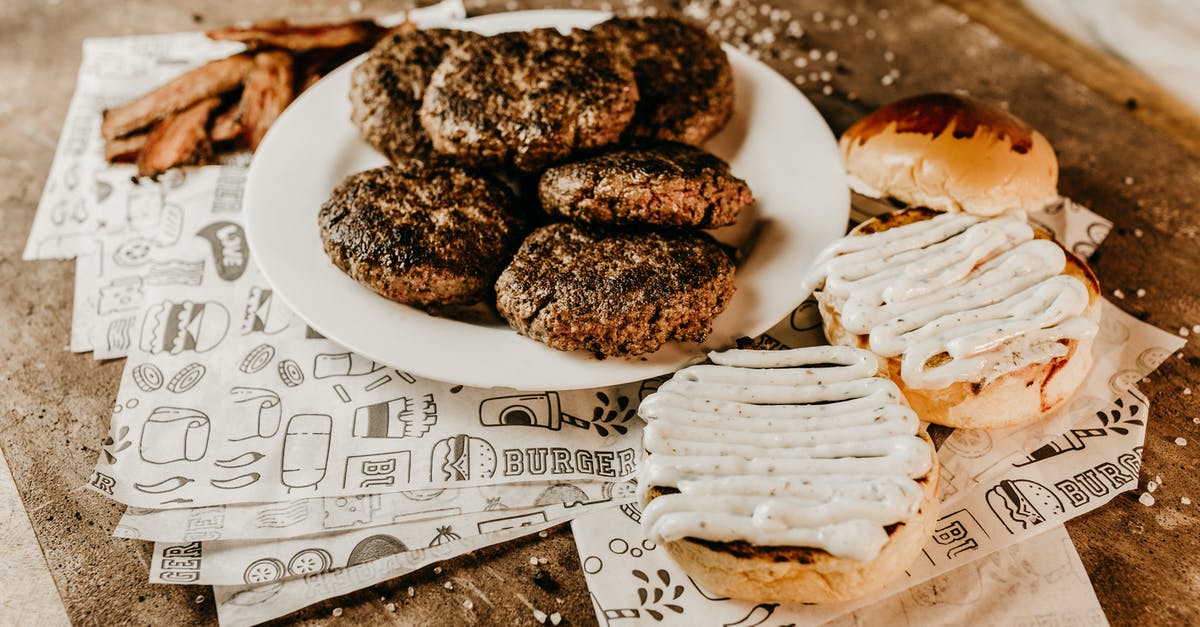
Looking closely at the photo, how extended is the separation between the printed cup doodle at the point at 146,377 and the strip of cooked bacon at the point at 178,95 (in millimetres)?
1272

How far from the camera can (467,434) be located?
8.20 ft

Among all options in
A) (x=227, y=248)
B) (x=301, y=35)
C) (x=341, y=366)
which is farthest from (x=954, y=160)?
(x=301, y=35)

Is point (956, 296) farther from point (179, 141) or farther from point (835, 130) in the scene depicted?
point (179, 141)

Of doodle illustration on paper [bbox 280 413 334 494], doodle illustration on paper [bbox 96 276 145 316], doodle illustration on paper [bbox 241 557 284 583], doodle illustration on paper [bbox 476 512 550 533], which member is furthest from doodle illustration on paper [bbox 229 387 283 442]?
doodle illustration on paper [bbox 476 512 550 533]

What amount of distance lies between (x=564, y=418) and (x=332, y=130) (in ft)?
4.73

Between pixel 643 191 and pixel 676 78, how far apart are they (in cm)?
77

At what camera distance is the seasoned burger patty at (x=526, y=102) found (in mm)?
2598

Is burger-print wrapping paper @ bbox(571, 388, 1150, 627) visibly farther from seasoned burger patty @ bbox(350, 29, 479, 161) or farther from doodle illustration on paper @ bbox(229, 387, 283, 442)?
seasoned burger patty @ bbox(350, 29, 479, 161)

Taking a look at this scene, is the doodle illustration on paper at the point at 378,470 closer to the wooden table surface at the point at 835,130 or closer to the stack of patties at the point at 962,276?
the wooden table surface at the point at 835,130

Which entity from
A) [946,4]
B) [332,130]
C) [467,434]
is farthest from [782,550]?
[946,4]

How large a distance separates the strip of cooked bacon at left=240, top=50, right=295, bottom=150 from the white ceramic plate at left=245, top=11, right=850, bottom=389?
0.32 meters

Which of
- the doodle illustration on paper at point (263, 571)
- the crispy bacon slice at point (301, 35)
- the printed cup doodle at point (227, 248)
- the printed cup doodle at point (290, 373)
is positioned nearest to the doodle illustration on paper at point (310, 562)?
the doodle illustration on paper at point (263, 571)

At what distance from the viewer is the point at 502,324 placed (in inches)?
103

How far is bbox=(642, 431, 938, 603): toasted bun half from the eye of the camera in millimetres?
1937
